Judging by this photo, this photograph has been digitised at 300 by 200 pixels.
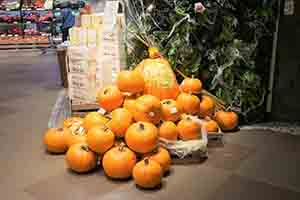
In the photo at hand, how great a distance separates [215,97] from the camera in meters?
2.97

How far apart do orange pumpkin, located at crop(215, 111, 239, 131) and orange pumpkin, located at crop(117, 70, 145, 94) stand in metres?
0.81

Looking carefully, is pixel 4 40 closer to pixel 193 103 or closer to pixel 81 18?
pixel 81 18

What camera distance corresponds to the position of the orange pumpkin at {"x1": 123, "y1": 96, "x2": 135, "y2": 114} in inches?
91.9

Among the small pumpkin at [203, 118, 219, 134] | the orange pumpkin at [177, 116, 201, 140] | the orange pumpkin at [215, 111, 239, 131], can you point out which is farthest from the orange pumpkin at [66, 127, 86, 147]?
the orange pumpkin at [215, 111, 239, 131]

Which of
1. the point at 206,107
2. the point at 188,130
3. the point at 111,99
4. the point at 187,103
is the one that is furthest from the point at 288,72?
the point at 111,99

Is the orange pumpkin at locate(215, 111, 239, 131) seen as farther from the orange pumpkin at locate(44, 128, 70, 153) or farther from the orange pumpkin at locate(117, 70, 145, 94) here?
the orange pumpkin at locate(44, 128, 70, 153)

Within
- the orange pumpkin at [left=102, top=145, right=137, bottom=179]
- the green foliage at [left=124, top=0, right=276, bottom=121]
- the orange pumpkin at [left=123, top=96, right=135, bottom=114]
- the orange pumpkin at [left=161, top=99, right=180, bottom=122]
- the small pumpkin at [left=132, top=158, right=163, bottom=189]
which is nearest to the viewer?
the small pumpkin at [left=132, top=158, right=163, bottom=189]

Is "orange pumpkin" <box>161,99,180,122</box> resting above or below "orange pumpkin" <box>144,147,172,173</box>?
above

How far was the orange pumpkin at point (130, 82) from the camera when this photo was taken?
2.41m

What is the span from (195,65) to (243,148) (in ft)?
2.69

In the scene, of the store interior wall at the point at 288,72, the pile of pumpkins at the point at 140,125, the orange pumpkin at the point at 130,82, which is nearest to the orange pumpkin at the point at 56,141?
Result: the pile of pumpkins at the point at 140,125

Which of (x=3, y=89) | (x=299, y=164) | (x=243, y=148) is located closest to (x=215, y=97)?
(x=243, y=148)

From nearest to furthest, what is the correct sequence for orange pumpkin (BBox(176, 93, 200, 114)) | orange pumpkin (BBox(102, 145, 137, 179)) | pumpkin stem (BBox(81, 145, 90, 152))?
1. orange pumpkin (BBox(102, 145, 137, 179))
2. pumpkin stem (BBox(81, 145, 90, 152))
3. orange pumpkin (BBox(176, 93, 200, 114))

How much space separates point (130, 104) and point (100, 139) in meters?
0.37
